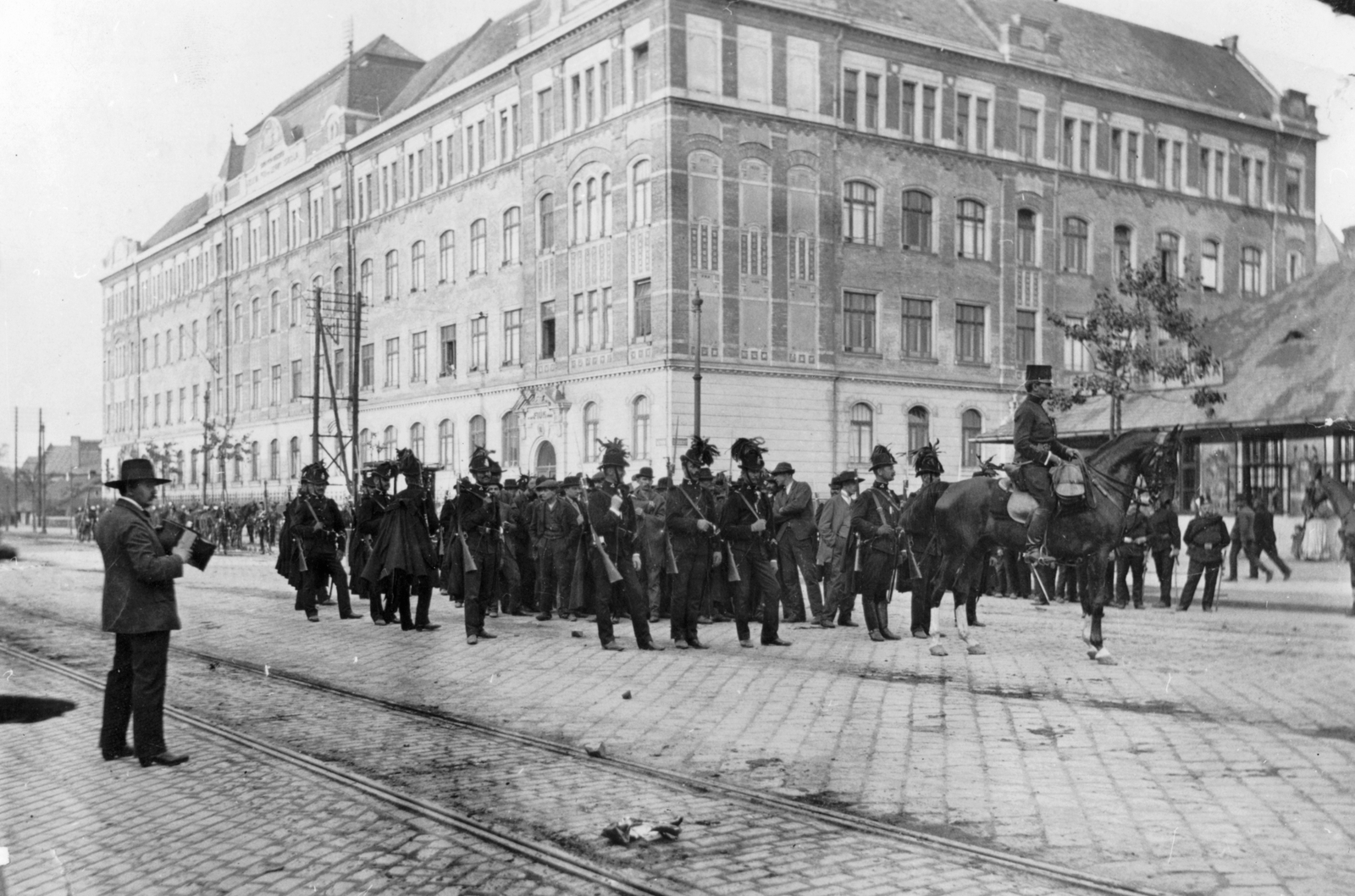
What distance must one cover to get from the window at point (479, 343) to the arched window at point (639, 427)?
9.02 m

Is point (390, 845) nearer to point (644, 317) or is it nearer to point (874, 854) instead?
point (874, 854)

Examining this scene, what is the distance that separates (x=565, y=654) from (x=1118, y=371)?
14.6 m

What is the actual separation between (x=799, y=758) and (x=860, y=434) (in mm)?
29080

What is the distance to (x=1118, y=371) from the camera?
23.7 m

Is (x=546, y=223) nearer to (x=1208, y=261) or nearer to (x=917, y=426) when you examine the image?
(x=917, y=426)

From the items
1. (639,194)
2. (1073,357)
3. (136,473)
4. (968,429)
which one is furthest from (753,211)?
(136,473)

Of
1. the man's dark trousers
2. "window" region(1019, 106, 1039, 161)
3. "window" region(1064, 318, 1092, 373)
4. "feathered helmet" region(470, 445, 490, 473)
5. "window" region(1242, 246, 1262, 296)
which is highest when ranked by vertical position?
"window" region(1019, 106, 1039, 161)

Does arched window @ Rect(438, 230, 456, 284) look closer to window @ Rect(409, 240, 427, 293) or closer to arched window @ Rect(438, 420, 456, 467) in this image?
window @ Rect(409, 240, 427, 293)

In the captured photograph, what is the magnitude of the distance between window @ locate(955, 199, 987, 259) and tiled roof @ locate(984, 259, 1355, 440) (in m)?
12.1

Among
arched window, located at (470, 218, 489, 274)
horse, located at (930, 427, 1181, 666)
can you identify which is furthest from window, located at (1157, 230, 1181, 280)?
horse, located at (930, 427, 1181, 666)

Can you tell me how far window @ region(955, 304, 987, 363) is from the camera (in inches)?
1555

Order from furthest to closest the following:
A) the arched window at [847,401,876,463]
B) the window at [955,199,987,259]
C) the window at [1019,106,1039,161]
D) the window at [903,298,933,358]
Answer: the window at [1019,106,1039,161]
the window at [955,199,987,259]
the window at [903,298,933,358]
the arched window at [847,401,876,463]

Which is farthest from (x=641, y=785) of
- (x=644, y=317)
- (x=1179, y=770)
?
(x=644, y=317)

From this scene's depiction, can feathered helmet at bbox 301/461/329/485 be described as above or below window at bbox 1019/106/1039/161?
below
